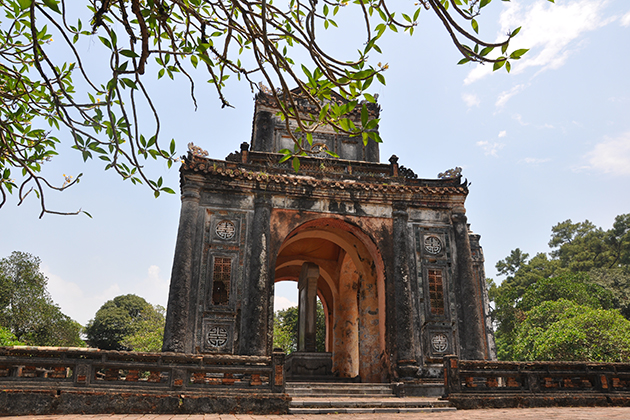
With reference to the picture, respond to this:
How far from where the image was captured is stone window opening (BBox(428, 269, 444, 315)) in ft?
43.2

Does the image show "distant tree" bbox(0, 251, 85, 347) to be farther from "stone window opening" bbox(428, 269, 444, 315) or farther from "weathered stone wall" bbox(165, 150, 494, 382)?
"stone window opening" bbox(428, 269, 444, 315)

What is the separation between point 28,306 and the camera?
3241 centimetres

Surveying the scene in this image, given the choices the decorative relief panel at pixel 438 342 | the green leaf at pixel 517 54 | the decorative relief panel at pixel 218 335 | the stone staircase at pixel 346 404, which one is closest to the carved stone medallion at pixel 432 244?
the decorative relief panel at pixel 438 342

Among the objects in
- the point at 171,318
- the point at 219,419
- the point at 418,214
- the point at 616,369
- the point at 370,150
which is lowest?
the point at 219,419

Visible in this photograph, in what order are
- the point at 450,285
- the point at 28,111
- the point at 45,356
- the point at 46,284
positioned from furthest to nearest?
the point at 46,284 < the point at 450,285 < the point at 45,356 < the point at 28,111

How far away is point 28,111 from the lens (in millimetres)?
5125

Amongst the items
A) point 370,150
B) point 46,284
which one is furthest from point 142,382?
point 46,284

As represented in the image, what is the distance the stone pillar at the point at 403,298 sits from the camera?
480 inches

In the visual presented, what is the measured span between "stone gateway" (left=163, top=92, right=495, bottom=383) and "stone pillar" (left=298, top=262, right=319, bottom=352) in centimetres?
106

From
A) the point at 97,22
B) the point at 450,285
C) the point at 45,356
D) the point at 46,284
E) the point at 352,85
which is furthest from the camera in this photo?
the point at 46,284

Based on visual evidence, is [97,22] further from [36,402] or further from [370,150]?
[370,150]

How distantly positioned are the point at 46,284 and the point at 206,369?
33.3 metres

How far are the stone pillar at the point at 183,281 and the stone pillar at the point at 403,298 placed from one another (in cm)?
599

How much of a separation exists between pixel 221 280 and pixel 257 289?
110cm
